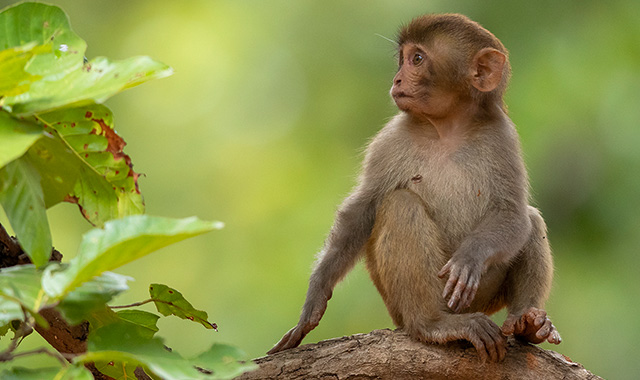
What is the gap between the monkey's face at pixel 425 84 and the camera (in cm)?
527

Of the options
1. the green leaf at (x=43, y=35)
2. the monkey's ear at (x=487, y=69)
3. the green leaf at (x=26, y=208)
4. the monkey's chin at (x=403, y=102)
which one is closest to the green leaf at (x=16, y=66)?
the green leaf at (x=43, y=35)

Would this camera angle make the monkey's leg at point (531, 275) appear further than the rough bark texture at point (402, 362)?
Yes

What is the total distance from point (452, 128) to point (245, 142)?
20.5 ft

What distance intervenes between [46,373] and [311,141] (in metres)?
9.16

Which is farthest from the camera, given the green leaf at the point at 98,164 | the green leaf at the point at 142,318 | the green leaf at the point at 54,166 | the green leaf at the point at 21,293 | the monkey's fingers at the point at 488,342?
the monkey's fingers at the point at 488,342

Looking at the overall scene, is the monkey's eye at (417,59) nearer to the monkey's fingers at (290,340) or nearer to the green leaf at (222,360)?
the monkey's fingers at (290,340)

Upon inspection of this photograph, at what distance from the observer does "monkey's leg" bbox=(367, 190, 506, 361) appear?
4.58 meters

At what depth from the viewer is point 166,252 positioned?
11.2 m

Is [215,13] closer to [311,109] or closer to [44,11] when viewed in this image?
[311,109]

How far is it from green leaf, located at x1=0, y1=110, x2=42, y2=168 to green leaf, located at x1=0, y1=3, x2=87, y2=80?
0.23 meters

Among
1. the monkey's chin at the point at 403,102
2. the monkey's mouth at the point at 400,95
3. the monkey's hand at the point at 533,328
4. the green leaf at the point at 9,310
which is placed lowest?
the green leaf at the point at 9,310

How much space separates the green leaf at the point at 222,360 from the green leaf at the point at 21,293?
18.5 inches

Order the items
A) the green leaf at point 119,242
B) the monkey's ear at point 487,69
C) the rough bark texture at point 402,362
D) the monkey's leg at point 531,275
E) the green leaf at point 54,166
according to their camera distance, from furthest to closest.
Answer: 1. the monkey's ear at point 487,69
2. the monkey's leg at point 531,275
3. the rough bark texture at point 402,362
4. the green leaf at point 54,166
5. the green leaf at point 119,242

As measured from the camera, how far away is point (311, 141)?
→ 37.0ft
